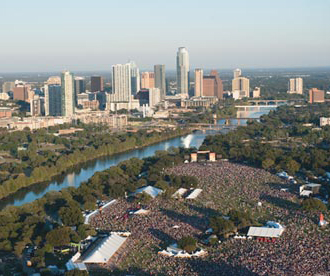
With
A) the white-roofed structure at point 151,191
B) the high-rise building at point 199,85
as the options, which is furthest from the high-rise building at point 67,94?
the white-roofed structure at point 151,191

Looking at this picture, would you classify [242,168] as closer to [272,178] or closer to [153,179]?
[272,178]

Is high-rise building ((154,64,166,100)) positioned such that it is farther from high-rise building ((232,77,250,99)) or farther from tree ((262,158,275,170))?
tree ((262,158,275,170))

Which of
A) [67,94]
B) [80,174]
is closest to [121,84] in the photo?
[67,94]

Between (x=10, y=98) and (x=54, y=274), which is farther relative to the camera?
(x=10, y=98)

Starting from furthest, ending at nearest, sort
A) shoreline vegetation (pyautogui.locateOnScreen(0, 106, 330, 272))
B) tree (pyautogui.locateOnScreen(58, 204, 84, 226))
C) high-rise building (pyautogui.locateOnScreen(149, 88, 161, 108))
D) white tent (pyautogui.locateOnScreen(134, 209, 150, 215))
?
high-rise building (pyautogui.locateOnScreen(149, 88, 161, 108)), white tent (pyautogui.locateOnScreen(134, 209, 150, 215)), tree (pyautogui.locateOnScreen(58, 204, 84, 226)), shoreline vegetation (pyautogui.locateOnScreen(0, 106, 330, 272))

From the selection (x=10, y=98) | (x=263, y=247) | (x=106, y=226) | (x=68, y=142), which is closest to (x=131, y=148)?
(x=68, y=142)

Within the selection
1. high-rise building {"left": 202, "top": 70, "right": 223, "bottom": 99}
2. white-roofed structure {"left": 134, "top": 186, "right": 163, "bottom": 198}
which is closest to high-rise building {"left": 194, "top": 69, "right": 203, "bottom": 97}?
high-rise building {"left": 202, "top": 70, "right": 223, "bottom": 99}

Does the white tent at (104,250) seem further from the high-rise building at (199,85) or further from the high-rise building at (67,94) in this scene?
the high-rise building at (199,85)
